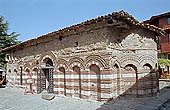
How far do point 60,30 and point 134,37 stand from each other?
4.03 meters

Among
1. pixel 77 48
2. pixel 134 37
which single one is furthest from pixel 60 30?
pixel 134 37

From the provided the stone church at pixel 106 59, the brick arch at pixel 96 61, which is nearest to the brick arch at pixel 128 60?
the stone church at pixel 106 59

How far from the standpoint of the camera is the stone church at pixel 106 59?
22.6ft

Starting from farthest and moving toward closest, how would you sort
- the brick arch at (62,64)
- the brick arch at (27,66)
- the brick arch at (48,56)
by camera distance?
the brick arch at (27,66), the brick arch at (48,56), the brick arch at (62,64)

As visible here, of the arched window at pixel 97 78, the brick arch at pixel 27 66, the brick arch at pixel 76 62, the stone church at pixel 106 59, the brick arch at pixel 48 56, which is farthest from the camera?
the brick arch at pixel 27 66

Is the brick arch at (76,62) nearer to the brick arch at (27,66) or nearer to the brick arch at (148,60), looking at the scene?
the brick arch at (148,60)

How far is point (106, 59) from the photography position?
6.89 meters

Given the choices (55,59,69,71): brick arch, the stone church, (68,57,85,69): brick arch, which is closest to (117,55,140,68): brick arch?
the stone church

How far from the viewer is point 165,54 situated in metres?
19.2

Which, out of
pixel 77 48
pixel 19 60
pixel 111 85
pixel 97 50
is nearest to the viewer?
pixel 111 85

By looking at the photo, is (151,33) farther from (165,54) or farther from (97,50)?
(165,54)

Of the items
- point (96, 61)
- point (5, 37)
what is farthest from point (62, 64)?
point (5, 37)

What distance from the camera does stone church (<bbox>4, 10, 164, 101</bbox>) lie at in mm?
6898

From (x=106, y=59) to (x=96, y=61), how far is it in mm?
548
